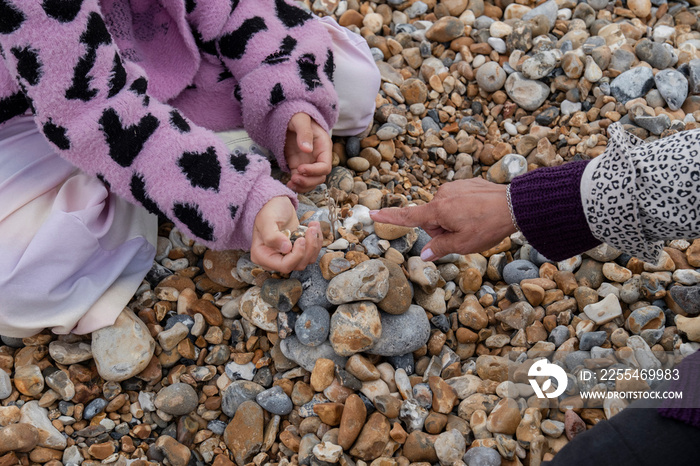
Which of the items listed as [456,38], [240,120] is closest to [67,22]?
[240,120]

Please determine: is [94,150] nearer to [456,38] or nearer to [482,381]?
[482,381]

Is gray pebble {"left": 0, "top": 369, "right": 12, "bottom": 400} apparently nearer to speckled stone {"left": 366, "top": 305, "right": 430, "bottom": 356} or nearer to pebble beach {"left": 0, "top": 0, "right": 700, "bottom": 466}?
pebble beach {"left": 0, "top": 0, "right": 700, "bottom": 466}

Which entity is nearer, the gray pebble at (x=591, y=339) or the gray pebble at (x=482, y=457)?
the gray pebble at (x=482, y=457)

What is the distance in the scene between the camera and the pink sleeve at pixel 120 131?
1.00m

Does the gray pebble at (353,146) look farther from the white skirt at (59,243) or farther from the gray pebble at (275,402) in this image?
the gray pebble at (275,402)

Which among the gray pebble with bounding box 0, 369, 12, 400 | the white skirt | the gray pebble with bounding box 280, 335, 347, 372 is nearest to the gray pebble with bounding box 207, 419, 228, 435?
the gray pebble with bounding box 280, 335, 347, 372

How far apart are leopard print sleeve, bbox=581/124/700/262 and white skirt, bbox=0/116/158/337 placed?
0.88m

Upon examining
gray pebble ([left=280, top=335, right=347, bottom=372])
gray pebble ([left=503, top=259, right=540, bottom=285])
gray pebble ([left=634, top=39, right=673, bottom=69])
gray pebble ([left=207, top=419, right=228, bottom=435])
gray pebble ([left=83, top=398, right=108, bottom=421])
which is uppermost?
gray pebble ([left=634, top=39, right=673, bottom=69])

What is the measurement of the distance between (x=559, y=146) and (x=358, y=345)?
33.2 inches

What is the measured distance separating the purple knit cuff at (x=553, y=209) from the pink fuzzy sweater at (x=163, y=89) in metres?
0.43

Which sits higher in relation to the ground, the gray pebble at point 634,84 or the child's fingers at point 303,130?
the child's fingers at point 303,130

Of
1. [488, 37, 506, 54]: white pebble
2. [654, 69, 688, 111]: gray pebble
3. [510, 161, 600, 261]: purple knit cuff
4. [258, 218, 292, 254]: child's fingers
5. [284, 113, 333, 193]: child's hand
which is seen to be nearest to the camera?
[510, 161, 600, 261]: purple knit cuff

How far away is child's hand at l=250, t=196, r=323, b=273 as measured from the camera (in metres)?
1.04

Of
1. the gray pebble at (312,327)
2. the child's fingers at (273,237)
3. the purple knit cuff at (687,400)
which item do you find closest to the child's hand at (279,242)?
the child's fingers at (273,237)
